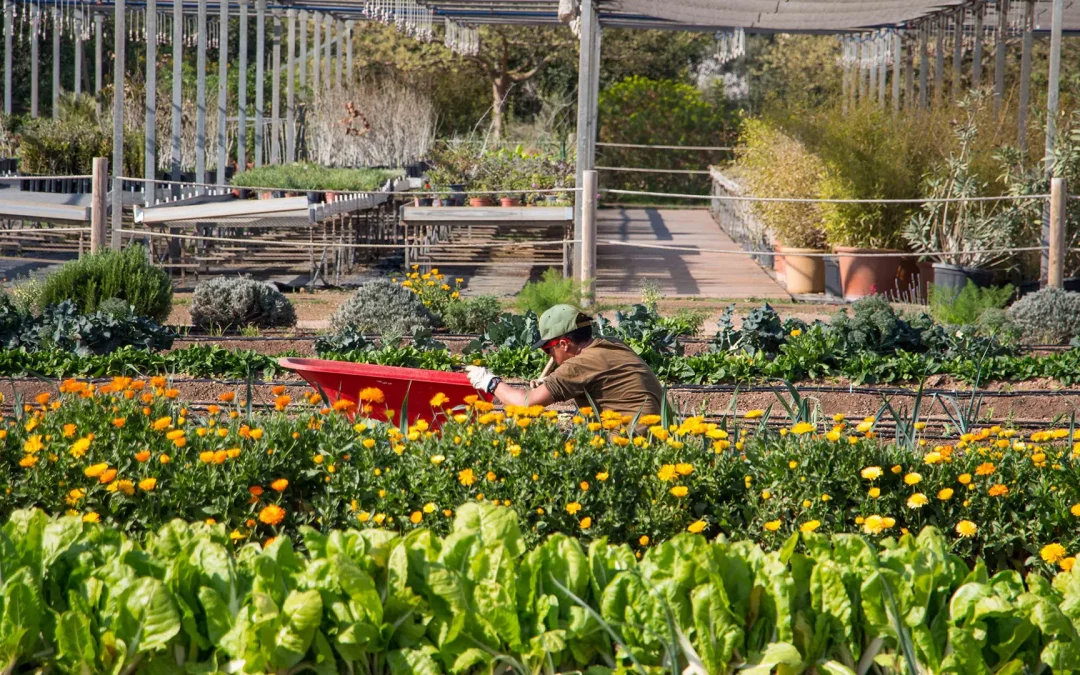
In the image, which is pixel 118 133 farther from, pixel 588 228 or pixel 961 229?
pixel 961 229

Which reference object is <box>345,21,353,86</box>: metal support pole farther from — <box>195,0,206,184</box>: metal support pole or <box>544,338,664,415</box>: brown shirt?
<box>544,338,664,415</box>: brown shirt

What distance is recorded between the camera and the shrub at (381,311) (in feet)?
23.4

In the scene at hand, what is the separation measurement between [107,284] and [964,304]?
5.22m

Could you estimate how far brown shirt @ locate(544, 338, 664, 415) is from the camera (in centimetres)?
438

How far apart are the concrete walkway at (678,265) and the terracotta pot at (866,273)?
540 mm

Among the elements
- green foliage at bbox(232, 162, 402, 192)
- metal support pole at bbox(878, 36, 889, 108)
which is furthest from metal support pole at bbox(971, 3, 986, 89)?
green foliage at bbox(232, 162, 402, 192)

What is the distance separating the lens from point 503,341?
6.54 m

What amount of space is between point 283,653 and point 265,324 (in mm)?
5675

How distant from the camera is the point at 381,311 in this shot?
7.14m

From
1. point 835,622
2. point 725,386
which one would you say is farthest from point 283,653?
point 725,386

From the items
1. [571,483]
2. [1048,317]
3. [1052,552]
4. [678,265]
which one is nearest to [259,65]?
[678,265]

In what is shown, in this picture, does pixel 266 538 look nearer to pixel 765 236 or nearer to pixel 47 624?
pixel 47 624

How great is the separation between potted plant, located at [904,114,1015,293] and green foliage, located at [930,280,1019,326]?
0.84m

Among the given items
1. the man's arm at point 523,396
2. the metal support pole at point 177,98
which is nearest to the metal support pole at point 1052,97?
the man's arm at point 523,396
